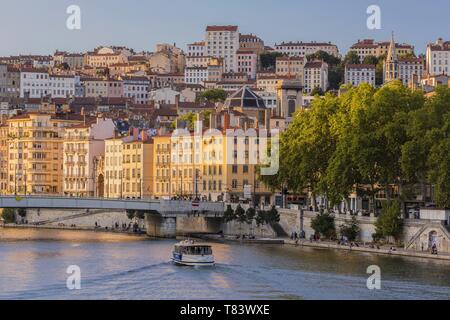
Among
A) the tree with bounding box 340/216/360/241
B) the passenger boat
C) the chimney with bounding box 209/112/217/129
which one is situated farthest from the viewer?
the chimney with bounding box 209/112/217/129

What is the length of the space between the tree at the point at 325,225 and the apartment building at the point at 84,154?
4076 cm

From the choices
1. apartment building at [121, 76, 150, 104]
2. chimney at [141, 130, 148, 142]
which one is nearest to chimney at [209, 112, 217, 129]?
chimney at [141, 130, 148, 142]

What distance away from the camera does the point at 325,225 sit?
7419cm

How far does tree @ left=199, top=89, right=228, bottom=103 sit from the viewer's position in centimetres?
17250

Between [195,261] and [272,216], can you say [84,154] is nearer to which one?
[272,216]

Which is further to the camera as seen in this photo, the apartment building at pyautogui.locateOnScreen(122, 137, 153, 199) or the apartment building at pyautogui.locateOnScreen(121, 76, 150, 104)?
the apartment building at pyautogui.locateOnScreen(121, 76, 150, 104)

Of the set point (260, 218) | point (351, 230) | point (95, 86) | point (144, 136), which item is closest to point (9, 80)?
point (95, 86)

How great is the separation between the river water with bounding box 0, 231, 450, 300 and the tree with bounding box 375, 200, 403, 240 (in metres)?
2.50

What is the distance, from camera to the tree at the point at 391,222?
222 feet

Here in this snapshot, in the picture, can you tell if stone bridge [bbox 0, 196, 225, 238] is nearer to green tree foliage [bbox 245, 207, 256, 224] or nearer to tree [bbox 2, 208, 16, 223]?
green tree foliage [bbox 245, 207, 256, 224]

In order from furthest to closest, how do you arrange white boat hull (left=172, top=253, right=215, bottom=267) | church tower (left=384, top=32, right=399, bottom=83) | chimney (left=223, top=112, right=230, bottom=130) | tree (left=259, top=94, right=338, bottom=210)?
church tower (left=384, top=32, right=399, bottom=83)
chimney (left=223, top=112, right=230, bottom=130)
tree (left=259, top=94, right=338, bottom=210)
white boat hull (left=172, top=253, right=215, bottom=267)
